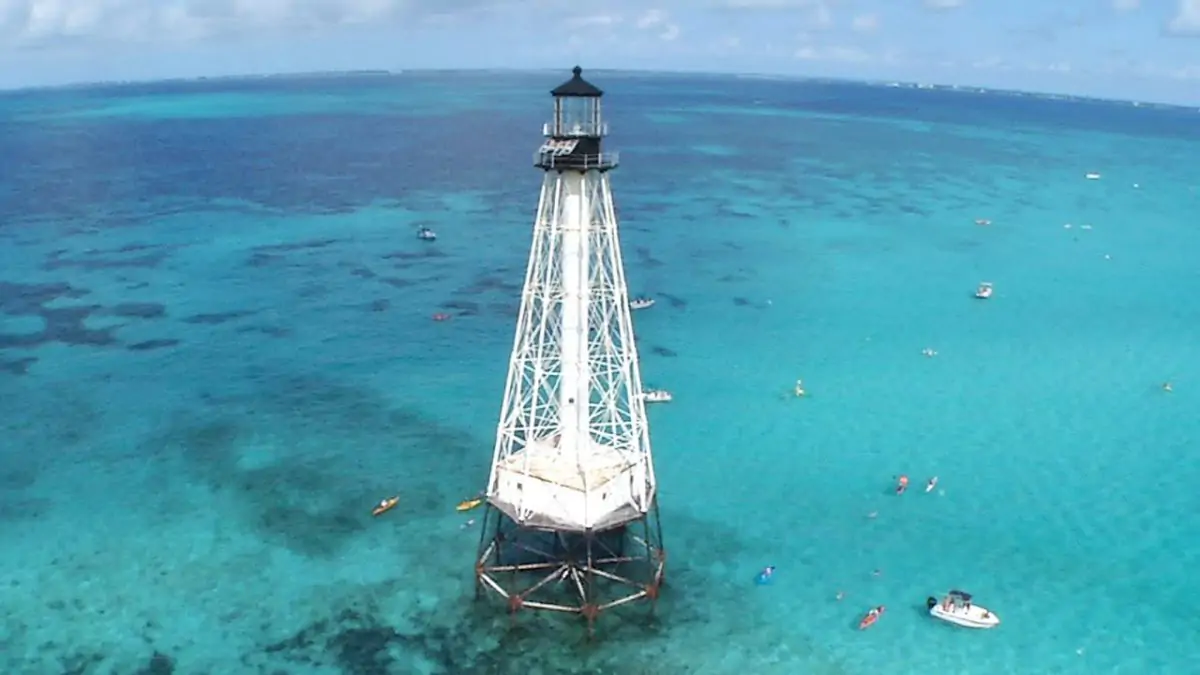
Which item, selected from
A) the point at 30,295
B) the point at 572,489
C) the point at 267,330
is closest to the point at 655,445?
the point at 572,489

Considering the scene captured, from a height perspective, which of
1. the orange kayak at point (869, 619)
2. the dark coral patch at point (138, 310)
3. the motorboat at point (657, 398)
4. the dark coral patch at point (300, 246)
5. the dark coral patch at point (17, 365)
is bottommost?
the orange kayak at point (869, 619)

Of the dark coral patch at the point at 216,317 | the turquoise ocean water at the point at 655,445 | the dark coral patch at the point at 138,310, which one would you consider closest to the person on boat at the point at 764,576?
the turquoise ocean water at the point at 655,445

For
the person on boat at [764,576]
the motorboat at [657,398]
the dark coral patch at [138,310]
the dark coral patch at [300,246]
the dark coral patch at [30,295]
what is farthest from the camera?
the dark coral patch at [300,246]

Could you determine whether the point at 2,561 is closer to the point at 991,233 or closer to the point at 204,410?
the point at 204,410

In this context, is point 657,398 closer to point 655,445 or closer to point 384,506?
point 655,445

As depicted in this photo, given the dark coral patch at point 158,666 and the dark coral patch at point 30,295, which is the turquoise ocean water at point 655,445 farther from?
the dark coral patch at point 30,295

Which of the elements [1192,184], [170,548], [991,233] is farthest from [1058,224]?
[170,548]
